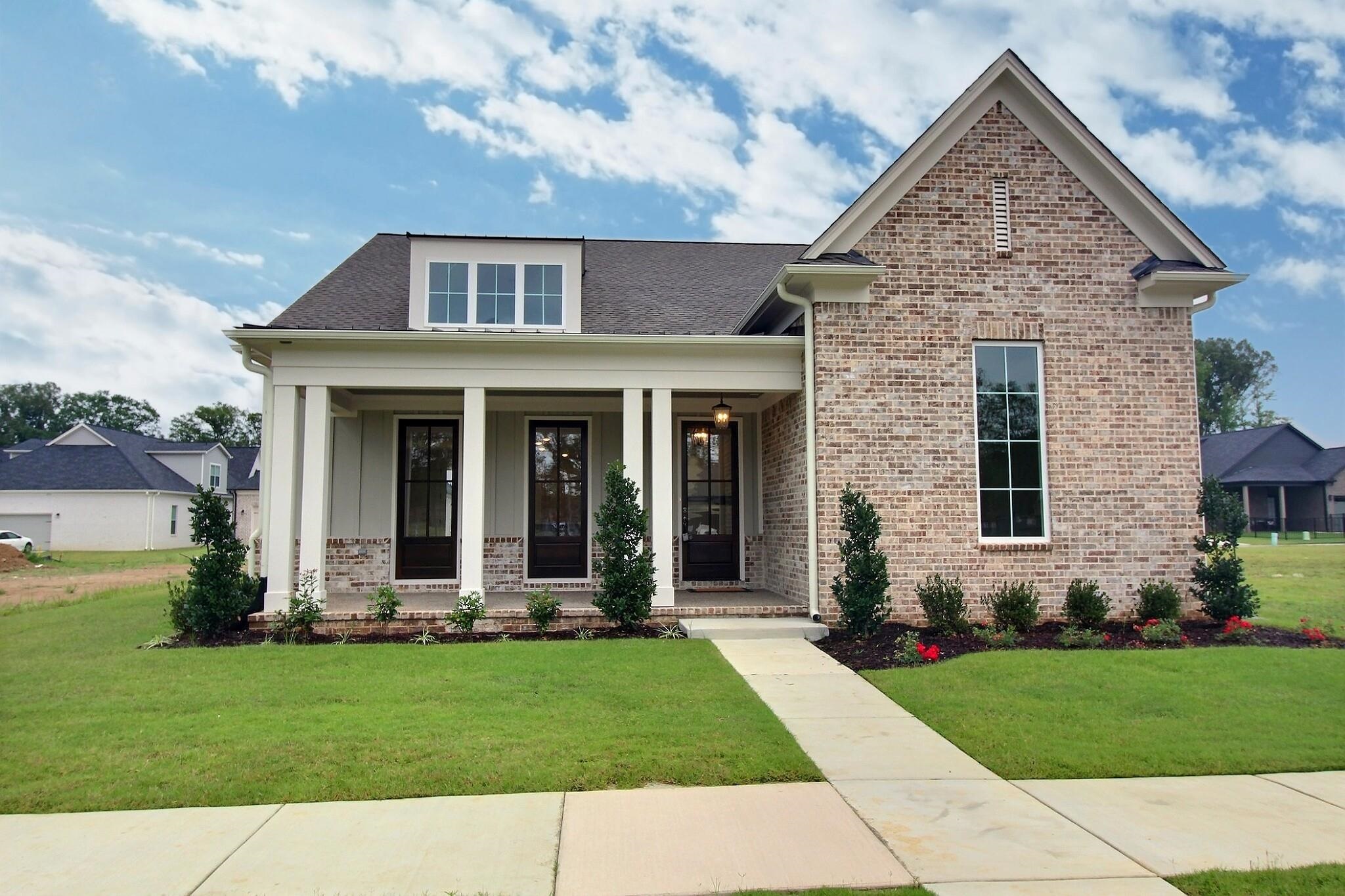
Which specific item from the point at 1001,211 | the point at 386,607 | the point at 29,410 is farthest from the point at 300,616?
the point at 29,410

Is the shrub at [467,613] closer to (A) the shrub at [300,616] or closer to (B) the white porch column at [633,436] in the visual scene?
(A) the shrub at [300,616]

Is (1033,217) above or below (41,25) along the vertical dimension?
below

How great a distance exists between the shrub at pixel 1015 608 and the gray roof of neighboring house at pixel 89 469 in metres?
35.8

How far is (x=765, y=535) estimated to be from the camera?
12367mm

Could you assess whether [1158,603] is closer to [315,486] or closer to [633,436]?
[633,436]

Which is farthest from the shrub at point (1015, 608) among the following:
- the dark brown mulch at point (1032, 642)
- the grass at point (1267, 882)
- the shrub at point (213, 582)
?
the shrub at point (213, 582)

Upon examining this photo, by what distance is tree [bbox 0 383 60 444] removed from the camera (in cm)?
6297

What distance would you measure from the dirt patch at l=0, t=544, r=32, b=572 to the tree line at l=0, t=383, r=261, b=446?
4045 centimetres

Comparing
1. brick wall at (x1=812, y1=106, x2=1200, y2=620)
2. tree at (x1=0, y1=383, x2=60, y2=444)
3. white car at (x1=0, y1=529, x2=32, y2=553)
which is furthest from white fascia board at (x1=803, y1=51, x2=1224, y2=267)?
tree at (x1=0, y1=383, x2=60, y2=444)

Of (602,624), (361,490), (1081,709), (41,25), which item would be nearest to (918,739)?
(1081,709)

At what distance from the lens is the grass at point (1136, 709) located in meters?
5.04

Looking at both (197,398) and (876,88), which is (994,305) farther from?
(197,398)

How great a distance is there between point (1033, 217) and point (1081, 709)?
261 inches

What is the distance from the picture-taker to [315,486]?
9.80 metres
